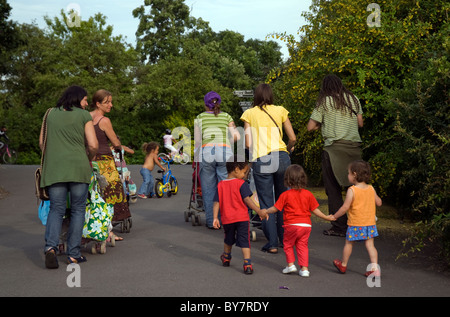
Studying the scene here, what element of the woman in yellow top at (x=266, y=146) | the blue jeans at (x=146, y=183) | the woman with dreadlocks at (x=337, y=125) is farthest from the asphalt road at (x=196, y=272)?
the blue jeans at (x=146, y=183)

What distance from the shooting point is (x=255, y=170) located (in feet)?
23.7

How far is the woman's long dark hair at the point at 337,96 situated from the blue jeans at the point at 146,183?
7.12m

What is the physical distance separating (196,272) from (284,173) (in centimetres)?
176

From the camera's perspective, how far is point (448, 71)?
5773 millimetres

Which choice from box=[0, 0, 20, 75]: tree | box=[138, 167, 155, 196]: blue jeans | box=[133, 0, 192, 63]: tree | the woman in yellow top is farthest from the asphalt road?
box=[133, 0, 192, 63]: tree

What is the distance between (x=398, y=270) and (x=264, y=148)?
2.19 meters

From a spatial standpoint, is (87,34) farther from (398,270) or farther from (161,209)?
(398,270)

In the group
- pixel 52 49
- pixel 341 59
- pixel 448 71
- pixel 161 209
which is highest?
pixel 52 49

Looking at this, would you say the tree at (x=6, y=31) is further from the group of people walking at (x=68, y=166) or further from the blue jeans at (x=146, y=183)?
the group of people walking at (x=68, y=166)

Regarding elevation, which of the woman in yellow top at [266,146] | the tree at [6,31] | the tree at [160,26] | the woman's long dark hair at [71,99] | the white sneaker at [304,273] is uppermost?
the tree at [160,26]

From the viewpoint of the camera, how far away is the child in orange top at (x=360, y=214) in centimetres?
576

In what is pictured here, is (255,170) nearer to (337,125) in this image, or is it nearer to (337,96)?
(337,125)

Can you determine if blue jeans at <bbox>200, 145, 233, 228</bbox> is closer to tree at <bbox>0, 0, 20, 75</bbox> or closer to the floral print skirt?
the floral print skirt

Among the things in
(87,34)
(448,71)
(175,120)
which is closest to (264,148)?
(448,71)
